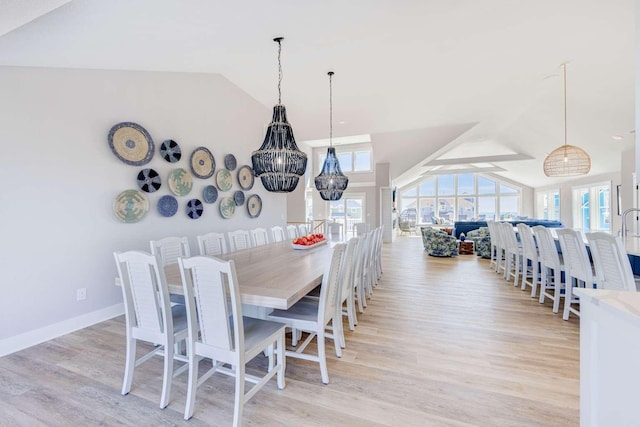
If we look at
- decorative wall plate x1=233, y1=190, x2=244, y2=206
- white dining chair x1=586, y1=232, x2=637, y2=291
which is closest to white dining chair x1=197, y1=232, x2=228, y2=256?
decorative wall plate x1=233, y1=190, x2=244, y2=206

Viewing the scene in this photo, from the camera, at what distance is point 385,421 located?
161 centimetres

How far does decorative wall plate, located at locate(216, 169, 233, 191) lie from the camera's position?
4.37 metres

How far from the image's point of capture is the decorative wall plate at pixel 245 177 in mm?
4819

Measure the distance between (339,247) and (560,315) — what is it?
9.39 ft

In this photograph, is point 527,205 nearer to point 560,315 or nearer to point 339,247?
point 560,315

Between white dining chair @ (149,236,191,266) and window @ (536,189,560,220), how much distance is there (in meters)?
12.8

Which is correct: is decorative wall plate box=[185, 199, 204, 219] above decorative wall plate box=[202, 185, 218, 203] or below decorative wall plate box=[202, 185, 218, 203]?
below

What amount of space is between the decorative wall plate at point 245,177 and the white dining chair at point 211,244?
5.68 feet

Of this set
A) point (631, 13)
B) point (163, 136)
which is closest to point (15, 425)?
point (163, 136)

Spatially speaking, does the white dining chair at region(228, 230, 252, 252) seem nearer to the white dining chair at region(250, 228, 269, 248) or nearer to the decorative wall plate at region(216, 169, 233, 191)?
the white dining chair at region(250, 228, 269, 248)

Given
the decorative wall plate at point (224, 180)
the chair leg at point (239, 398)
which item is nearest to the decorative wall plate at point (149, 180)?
the decorative wall plate at point (224, 180)

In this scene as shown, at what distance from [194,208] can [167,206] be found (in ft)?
1.35

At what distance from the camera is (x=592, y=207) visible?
8812 millimetres

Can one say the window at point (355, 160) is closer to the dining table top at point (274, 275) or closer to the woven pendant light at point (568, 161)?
the woven pendant light at point (568, 161)
